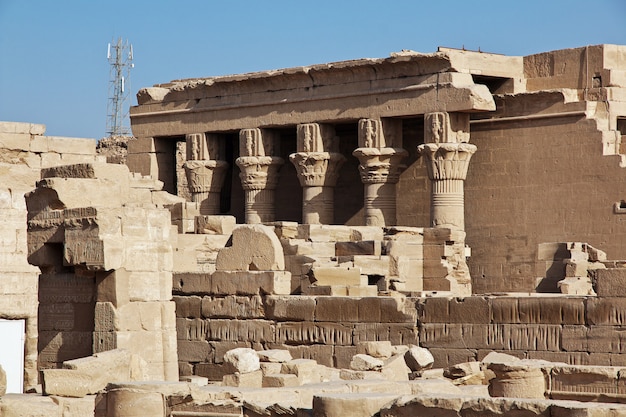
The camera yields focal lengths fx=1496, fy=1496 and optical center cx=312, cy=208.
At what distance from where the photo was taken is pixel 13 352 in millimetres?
16609

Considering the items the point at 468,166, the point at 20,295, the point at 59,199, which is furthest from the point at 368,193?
the point at 59,199

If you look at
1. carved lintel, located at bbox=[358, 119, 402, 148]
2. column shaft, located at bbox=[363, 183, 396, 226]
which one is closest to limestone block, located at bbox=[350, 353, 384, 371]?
column shaft, located at bbox=[363, 183, 396, 226]

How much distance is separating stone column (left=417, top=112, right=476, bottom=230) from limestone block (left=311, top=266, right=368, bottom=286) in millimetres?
7268

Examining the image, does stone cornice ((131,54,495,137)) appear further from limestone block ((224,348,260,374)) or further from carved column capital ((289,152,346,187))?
limestone block ((224,348,260,374))

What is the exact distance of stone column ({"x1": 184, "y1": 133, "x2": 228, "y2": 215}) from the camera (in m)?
30.8

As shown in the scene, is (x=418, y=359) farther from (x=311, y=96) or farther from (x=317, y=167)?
(x=311, y=96)

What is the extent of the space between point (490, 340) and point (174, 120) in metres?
16.7

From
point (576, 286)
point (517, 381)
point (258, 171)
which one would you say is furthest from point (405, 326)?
point (258, 171)

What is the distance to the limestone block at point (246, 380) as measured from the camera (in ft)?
42.1

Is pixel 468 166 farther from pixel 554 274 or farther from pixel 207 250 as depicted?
pixel 207 250

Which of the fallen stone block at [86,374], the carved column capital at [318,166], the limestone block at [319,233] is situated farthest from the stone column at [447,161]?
the fallen stone block at [86,374]

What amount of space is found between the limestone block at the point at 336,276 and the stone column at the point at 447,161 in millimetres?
7268

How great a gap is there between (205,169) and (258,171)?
160cm

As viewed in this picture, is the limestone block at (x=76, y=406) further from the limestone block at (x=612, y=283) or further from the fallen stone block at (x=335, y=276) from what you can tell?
the fallen stone block at (x=335, y=276)
